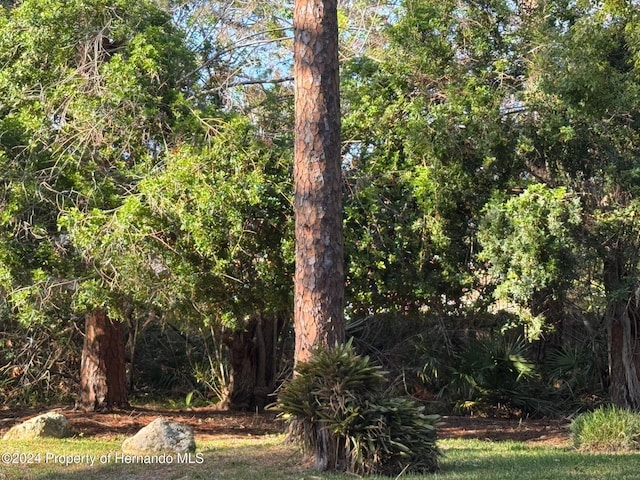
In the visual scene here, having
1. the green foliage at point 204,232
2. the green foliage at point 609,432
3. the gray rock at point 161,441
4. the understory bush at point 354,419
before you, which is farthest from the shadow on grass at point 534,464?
the green foliage at point 204,232

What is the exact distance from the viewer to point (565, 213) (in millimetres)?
11906

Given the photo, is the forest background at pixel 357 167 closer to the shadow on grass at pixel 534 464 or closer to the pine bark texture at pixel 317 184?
the pine bark texture at pixel 317 184

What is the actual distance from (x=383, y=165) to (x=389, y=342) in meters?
7.24

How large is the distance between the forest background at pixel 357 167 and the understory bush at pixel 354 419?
3150mm

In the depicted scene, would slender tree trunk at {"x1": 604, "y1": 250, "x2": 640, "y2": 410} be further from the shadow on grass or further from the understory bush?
the understory bush

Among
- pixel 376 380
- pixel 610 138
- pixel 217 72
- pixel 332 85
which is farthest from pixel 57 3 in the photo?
pixel 610 138

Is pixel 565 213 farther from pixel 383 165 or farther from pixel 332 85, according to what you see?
pixel 332 85

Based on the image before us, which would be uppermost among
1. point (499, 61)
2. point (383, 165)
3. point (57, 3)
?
point (57, 3)

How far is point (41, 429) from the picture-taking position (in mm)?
12492

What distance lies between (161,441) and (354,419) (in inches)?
125

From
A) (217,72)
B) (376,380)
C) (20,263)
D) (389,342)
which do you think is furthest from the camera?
(389,342)

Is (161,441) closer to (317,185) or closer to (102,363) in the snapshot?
(317,185)

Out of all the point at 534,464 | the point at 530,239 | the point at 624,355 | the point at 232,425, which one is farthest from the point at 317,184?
the point at 624,355

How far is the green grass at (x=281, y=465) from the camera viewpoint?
8.56m
